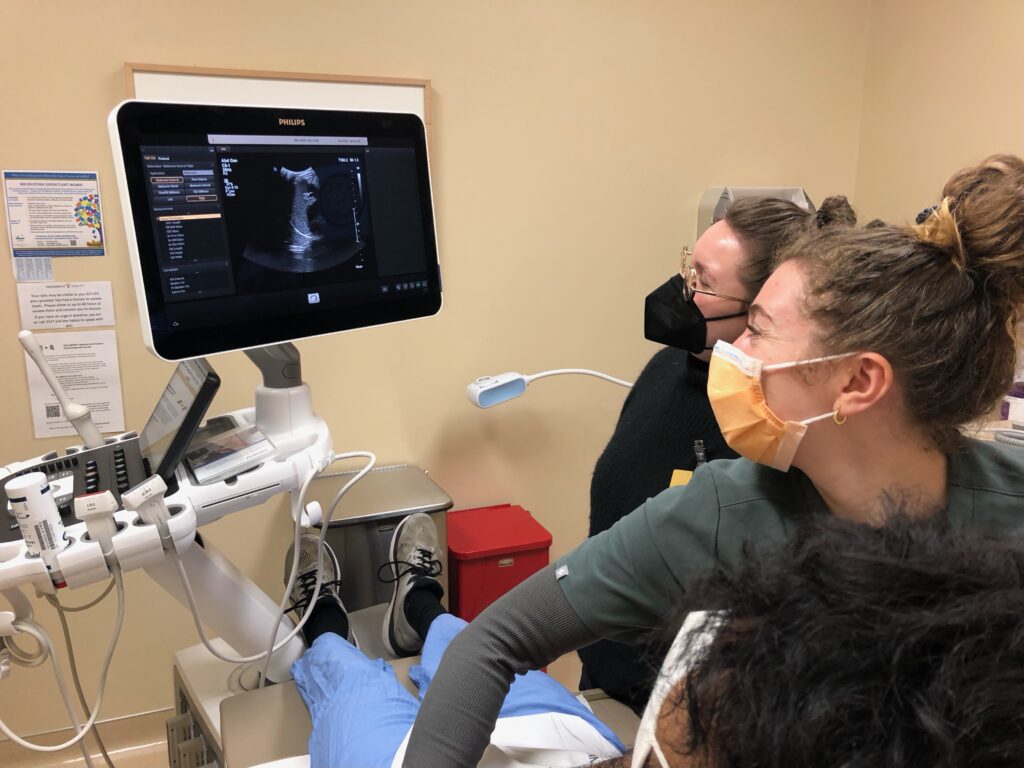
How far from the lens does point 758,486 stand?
0.90 meters

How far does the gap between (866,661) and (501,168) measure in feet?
6.34

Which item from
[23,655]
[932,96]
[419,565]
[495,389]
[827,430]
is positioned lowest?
[419,565]

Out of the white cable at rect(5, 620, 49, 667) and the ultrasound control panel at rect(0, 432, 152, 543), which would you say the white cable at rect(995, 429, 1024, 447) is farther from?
the white cable at rect(5, 620, 49, 667)

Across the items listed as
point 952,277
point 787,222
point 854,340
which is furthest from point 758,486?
point 787,222

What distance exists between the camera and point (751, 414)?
893mm

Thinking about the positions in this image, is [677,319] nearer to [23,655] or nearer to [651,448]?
[651,448]

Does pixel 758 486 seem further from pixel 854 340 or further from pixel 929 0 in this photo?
pixel 929 0

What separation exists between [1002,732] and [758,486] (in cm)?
48

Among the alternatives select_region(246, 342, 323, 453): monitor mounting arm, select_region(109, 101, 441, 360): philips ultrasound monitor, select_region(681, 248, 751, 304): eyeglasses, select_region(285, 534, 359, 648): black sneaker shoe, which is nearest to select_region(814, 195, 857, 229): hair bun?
select_region(681, 248, 751, 304): eyeglasses

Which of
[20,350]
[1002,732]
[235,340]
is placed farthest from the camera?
[20,350]

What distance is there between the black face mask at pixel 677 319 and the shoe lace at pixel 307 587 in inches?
37.9

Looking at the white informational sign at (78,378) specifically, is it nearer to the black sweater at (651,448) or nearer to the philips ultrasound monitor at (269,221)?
the philips ultrasound monitor at (269,221)

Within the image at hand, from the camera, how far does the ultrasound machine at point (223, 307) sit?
42.0 inches

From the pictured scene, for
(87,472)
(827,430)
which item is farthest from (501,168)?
(827,430)
